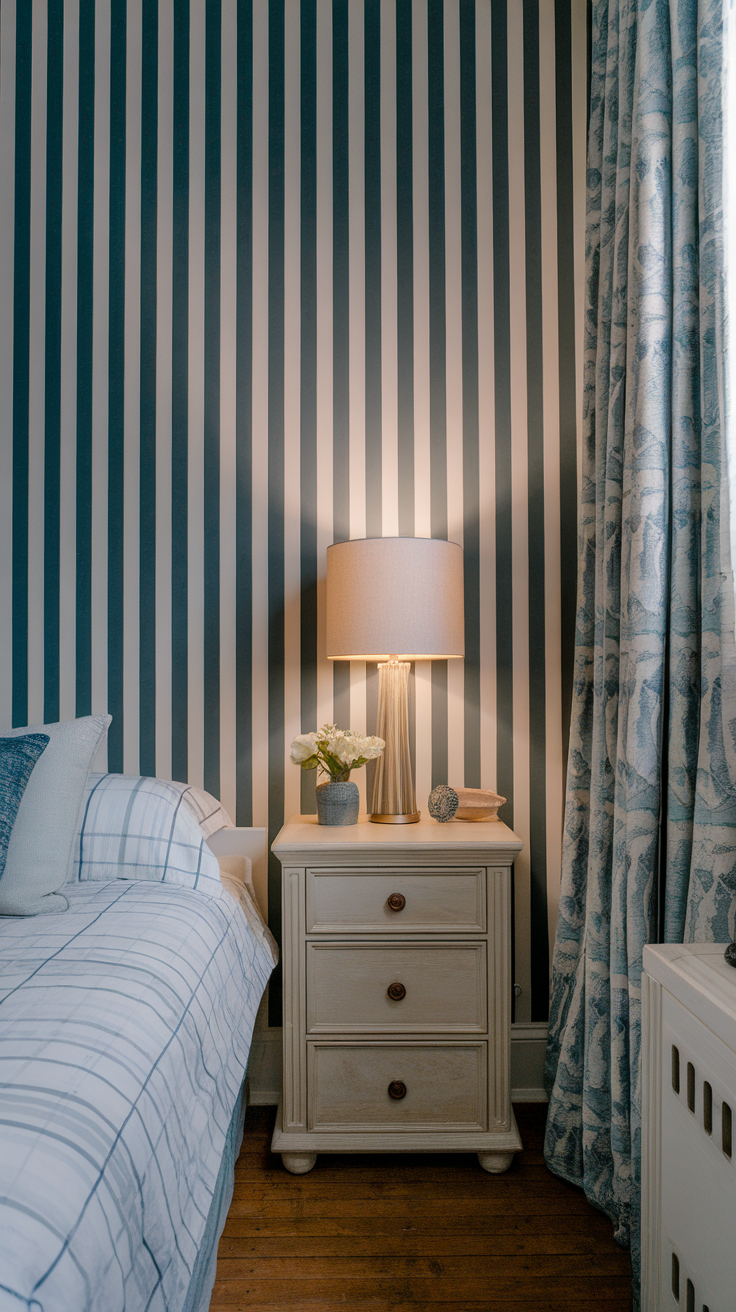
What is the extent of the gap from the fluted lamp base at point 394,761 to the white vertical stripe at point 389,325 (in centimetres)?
46

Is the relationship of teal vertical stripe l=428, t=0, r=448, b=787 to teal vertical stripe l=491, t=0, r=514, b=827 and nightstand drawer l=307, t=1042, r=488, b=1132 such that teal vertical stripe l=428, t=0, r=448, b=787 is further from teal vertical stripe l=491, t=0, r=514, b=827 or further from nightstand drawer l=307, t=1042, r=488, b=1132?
nightstand drawer l=307, t=1042, r=488, b=1132

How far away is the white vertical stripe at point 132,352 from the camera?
6.87 ft

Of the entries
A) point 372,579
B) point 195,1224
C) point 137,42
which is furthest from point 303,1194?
point 137,42

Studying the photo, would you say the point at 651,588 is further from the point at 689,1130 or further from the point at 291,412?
the point at 291,412

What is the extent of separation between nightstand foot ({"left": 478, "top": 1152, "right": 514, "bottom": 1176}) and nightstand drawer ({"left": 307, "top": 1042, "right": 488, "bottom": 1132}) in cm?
7

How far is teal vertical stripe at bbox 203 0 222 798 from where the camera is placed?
81.6 inches

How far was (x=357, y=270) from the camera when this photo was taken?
2092mm

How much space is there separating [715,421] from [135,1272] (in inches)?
53.6

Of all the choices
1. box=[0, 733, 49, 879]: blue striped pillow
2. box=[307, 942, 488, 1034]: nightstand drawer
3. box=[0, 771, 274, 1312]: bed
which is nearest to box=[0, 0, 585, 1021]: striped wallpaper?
box=[307, 942, 488, 1034]: nightstand drawer

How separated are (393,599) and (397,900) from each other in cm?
67

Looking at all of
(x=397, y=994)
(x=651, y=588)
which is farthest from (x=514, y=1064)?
(x=651, y=588)

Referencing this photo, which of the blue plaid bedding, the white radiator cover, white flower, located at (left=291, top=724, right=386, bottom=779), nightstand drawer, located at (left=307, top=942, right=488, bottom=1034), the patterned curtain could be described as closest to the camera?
the blue plaid bedding

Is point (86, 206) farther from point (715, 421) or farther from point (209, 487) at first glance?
point (715, 421)

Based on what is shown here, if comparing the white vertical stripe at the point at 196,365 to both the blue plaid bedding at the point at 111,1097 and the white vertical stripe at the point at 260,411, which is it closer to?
the white vertical stripe at the point at 260,411
